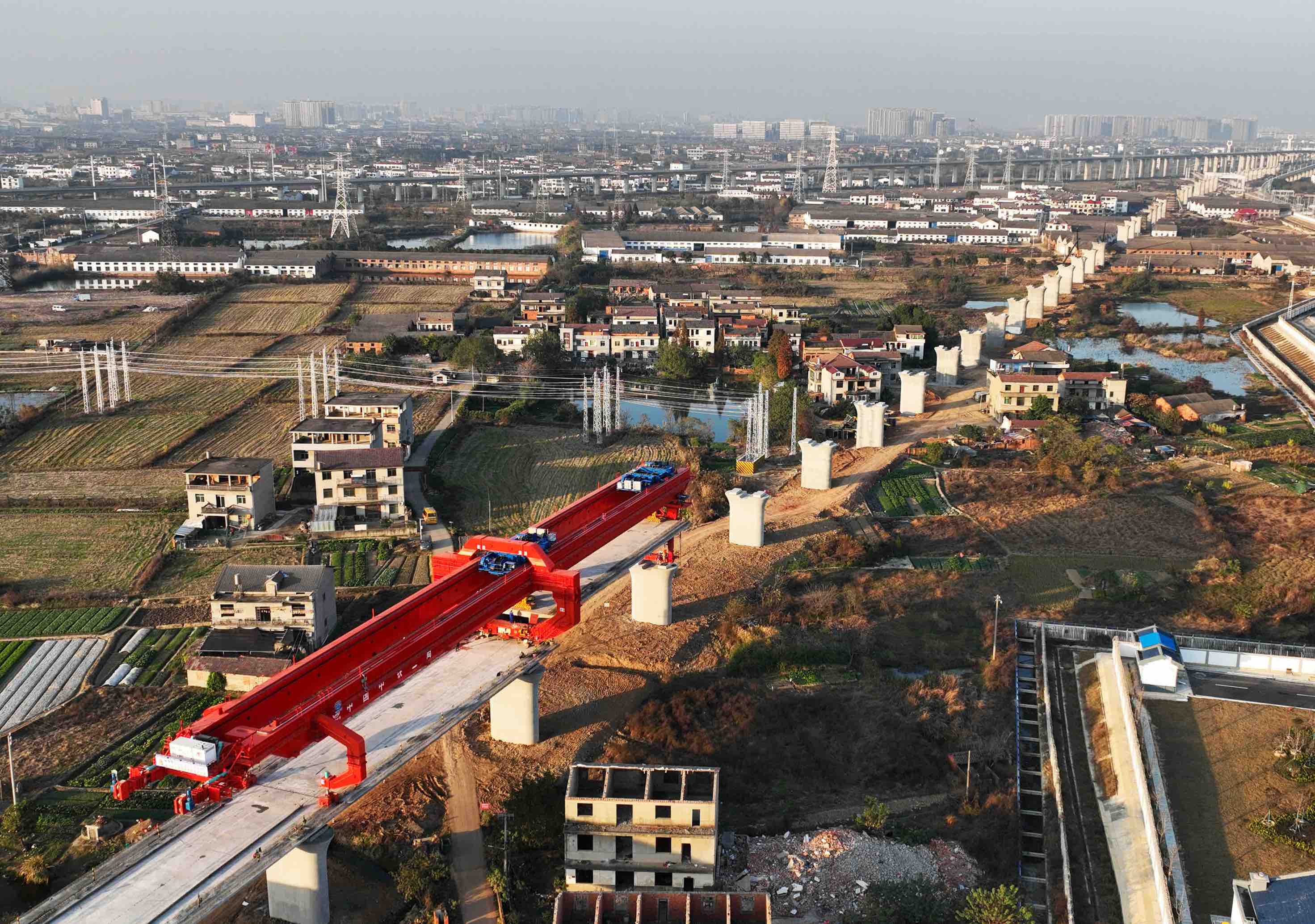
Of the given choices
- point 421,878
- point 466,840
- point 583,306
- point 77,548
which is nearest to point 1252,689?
point 466,840

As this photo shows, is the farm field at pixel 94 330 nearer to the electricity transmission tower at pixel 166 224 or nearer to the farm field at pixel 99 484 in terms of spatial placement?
the electricity transmission tower at pixel 166 224

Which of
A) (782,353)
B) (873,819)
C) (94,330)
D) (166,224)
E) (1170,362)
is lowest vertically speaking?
(873,819)

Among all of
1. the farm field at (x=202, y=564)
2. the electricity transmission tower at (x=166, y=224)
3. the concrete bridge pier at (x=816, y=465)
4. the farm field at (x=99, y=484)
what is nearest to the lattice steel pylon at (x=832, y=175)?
the electricity transmission tower at (x=166, y=224)

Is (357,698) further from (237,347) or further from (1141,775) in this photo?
(237,347)

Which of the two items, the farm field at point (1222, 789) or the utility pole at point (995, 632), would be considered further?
the utility pole at point (995, 632)

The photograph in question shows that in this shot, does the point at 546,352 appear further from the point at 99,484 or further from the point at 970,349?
the point at 99,484

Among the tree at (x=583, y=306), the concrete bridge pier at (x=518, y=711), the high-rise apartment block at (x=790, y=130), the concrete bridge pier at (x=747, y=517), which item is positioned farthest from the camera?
the high-rise apartment block at (x=790, y=130)

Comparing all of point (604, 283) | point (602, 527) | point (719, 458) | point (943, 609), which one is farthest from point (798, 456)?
point (604, 283)
